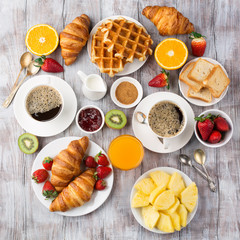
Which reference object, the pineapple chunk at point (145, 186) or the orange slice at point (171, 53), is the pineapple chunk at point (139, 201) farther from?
the orange slice at point (171, 53)

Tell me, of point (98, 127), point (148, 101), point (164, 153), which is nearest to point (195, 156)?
point (164, 153)

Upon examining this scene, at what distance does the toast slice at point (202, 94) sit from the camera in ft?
6.78

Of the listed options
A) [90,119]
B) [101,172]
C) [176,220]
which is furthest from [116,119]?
[176,220]

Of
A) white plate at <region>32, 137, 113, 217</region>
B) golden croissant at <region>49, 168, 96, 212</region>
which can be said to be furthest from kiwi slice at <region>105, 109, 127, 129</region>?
golden croissant at <region>49, 168, 96, 212</region>

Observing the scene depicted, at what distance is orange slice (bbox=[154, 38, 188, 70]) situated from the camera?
203 cm

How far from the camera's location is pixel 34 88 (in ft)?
6.57

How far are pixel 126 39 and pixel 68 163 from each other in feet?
3.20

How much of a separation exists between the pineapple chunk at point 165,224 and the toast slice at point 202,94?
34.7 inches

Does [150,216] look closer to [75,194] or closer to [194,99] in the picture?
[75,194]

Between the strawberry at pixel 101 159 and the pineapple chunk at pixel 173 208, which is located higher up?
the strawberry at pixel 101 159

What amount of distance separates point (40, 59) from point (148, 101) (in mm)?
856

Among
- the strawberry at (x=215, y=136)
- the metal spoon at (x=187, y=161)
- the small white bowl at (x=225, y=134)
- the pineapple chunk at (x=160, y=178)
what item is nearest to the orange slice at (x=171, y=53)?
the small white bowl at (x=225, y=134)

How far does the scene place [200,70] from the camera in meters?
2.06

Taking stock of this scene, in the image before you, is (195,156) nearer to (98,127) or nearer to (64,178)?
(98,127)
